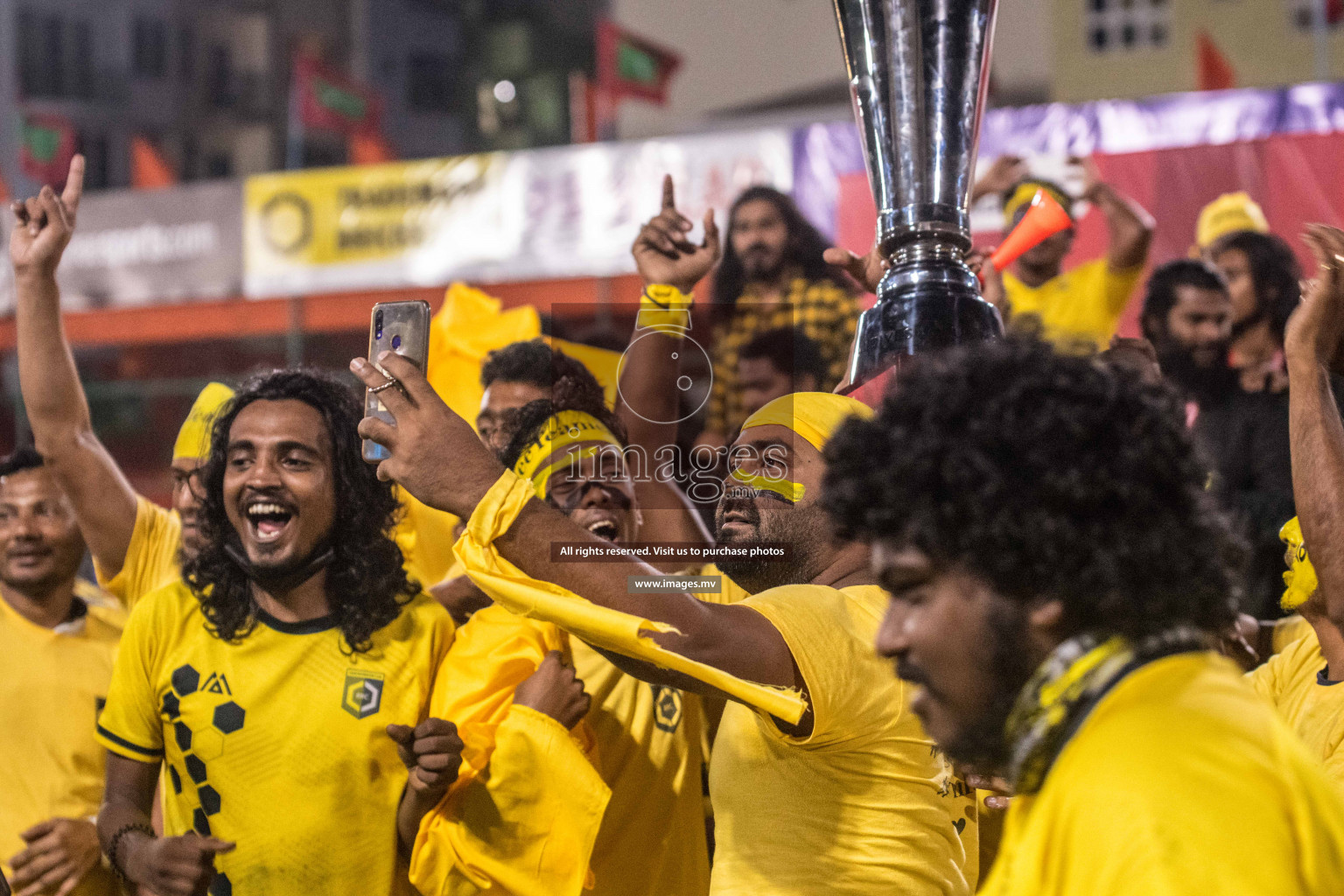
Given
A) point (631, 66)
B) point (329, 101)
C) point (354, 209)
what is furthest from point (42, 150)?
point (631, 66)

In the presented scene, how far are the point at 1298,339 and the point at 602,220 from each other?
8.01 m

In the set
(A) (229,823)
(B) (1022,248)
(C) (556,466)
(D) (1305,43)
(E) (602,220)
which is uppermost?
(D) (1305,43)

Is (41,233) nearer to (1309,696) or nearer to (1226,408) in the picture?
(1309,696)

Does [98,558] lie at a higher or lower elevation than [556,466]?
lower

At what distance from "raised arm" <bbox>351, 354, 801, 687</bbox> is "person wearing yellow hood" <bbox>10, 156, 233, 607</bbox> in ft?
4.33

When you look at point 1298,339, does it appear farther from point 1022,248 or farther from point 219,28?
point 219,28

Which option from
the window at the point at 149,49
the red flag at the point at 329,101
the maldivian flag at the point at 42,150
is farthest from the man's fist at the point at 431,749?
the window at the point at 149,49

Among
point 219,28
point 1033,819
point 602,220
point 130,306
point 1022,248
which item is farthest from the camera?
point 219,28

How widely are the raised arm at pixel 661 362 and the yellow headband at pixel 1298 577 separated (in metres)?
1.21

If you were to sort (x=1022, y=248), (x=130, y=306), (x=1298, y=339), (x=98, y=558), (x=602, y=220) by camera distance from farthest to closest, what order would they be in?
(x=130, y=306) → (x=602, y=220) → (x=98, y=558) → (x=1022, y=248) → (x=1298, y=339)

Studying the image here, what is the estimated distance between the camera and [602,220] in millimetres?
10141

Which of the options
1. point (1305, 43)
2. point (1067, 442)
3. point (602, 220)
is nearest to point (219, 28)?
point (1305, 43)

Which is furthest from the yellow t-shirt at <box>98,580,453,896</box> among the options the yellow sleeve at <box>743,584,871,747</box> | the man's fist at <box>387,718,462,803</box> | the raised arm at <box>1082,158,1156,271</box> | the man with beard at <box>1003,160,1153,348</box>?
the raised arm at <box>1082,158,1156,271</box>

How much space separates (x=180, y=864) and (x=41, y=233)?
1544 mm
